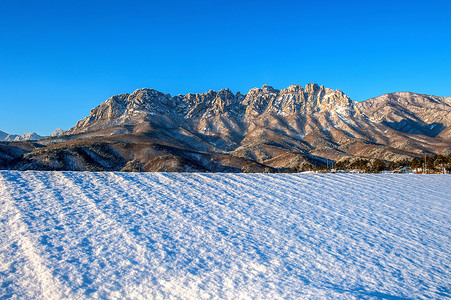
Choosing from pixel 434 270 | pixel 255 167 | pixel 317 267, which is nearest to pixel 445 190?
pixel 434 270

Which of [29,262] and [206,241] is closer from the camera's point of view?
[29,262]

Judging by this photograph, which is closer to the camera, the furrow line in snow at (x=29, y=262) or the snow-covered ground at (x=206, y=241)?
the furrow line in snow at (x=29, y=262)

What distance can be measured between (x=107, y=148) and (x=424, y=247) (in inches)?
4061

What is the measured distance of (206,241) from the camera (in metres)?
7.09

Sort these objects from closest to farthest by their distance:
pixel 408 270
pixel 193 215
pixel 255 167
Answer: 1. pixel 408 270
2. pixel 193 215
3. pixel 255 167

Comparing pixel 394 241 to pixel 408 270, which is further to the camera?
pixel 394 241

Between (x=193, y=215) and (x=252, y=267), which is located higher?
(x=193, y=215)

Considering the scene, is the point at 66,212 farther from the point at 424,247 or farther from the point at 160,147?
the point at 160,147

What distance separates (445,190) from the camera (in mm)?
14992

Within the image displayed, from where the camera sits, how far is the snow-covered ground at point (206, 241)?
5.42 meters

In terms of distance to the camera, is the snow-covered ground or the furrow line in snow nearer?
the furrow line in snow

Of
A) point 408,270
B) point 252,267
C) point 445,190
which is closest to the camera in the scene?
point 252,267

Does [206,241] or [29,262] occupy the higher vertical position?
[206,241]

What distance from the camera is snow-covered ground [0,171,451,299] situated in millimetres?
5422
